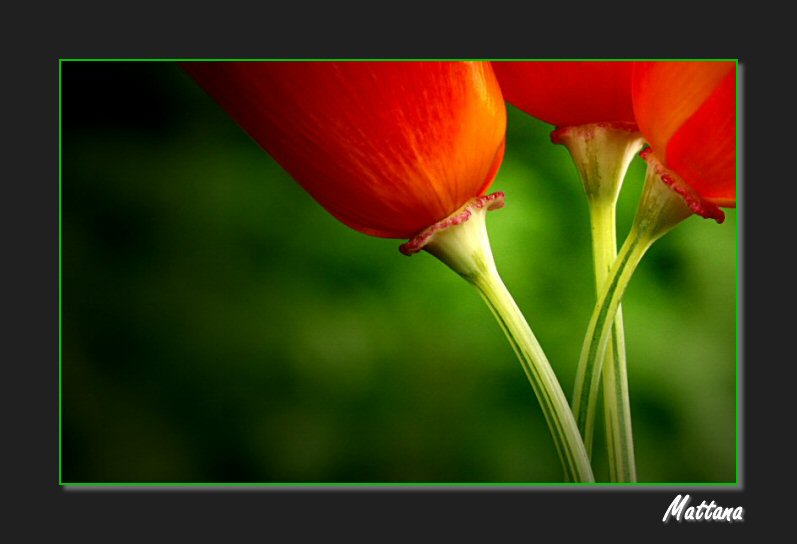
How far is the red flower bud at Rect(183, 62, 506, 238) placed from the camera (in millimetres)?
1235

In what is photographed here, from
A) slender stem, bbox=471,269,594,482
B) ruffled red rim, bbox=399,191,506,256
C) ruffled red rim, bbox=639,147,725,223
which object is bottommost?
slender stem, bbox=471,269,594,482

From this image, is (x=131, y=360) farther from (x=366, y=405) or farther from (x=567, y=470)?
(x=567, y=470)

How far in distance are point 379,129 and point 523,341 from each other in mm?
333

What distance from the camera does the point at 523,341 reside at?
1316mm

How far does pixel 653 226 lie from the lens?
4.24ft

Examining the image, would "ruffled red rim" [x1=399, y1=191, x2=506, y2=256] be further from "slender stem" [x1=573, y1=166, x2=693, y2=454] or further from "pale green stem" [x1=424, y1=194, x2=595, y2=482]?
"slender stem" [x1=573, y1=166, x2=693, y2=454]

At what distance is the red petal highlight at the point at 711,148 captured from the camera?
1.25m

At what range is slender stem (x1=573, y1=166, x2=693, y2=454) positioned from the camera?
4.26 feet

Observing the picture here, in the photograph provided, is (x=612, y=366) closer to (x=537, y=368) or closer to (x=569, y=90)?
(x=537, y=368)

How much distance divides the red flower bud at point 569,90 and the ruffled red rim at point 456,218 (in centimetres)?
12

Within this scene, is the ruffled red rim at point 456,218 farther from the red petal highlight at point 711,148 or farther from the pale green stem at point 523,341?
the red petal highlight at point 711,148

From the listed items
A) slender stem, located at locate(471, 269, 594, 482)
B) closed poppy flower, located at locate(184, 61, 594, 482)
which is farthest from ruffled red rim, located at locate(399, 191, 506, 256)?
slender stem, located at locate(471, 269, 594, 482)

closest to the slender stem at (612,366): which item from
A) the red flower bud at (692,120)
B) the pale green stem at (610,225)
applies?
the pale green stem at (610,225)

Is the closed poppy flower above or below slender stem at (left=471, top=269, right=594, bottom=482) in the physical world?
above
